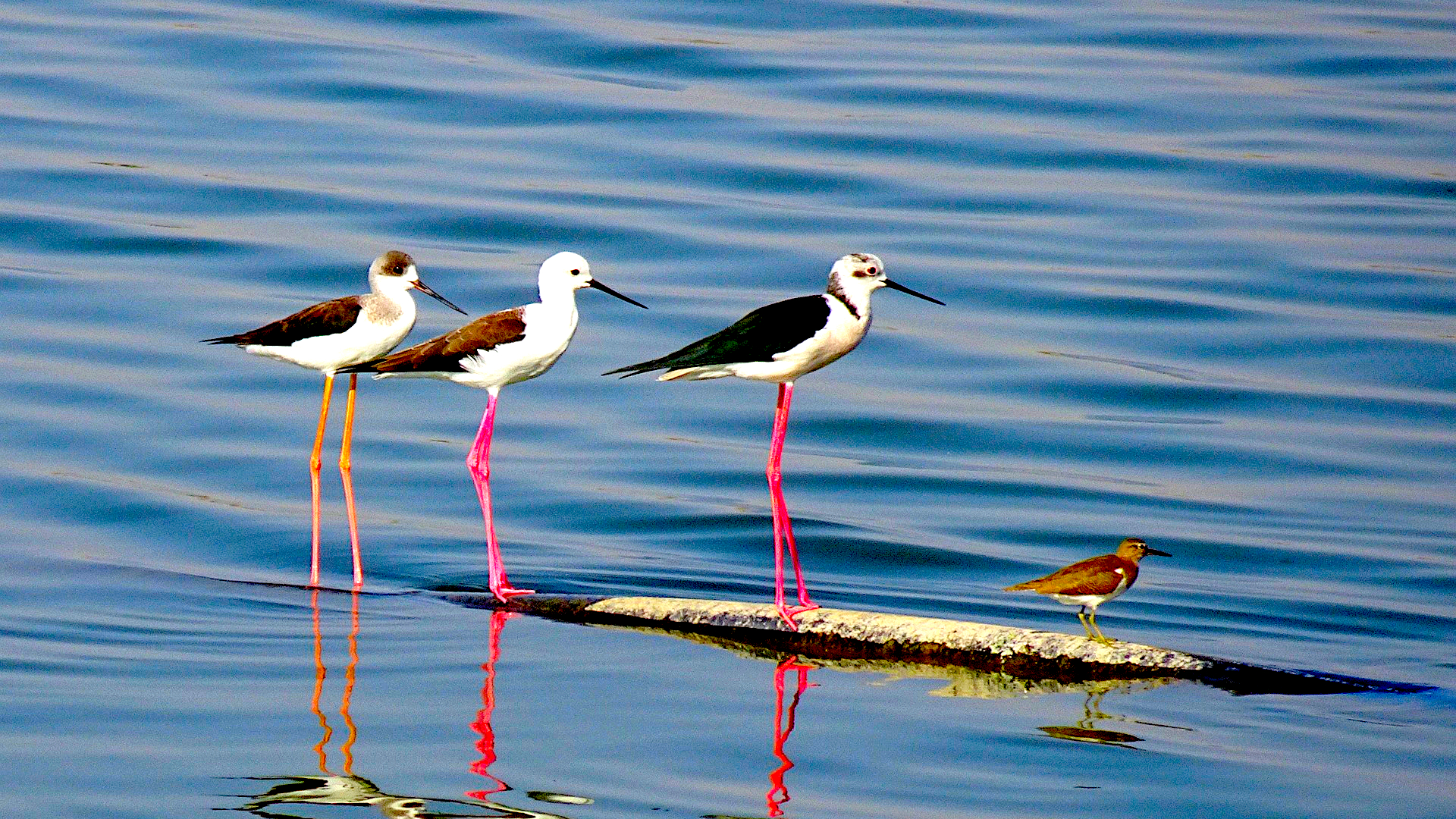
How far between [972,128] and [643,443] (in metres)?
10.6

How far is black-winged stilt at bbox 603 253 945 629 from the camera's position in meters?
9.35

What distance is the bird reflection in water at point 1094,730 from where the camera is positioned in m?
7.95

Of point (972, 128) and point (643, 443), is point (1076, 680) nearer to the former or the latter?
point (643, 443)

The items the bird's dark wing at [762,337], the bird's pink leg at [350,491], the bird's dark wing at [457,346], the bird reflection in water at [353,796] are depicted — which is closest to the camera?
the bird reflection in water at [353,796]

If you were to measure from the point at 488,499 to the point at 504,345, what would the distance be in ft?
3.17

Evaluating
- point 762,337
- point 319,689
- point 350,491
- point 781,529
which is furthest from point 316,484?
point 762,337

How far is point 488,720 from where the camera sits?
8133mm

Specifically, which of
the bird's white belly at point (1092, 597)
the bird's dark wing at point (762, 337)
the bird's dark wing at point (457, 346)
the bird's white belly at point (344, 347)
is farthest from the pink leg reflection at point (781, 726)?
the bird's white belly at point (344, 347)

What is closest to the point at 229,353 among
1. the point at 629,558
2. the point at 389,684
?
the point at 629,558

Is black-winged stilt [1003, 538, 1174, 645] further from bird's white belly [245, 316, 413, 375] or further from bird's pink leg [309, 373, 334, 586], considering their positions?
bird's pink leg [309, 373, 334, 586]

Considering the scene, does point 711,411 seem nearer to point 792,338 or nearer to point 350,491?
point 350,491

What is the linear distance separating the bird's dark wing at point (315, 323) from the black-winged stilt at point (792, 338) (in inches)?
61.6

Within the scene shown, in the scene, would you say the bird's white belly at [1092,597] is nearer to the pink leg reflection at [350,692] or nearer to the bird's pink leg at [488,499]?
the bird's pink leg at [488,499]

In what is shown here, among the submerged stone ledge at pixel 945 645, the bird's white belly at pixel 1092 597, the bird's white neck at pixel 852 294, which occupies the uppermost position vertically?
the bird's white neck at pixel 852 294
